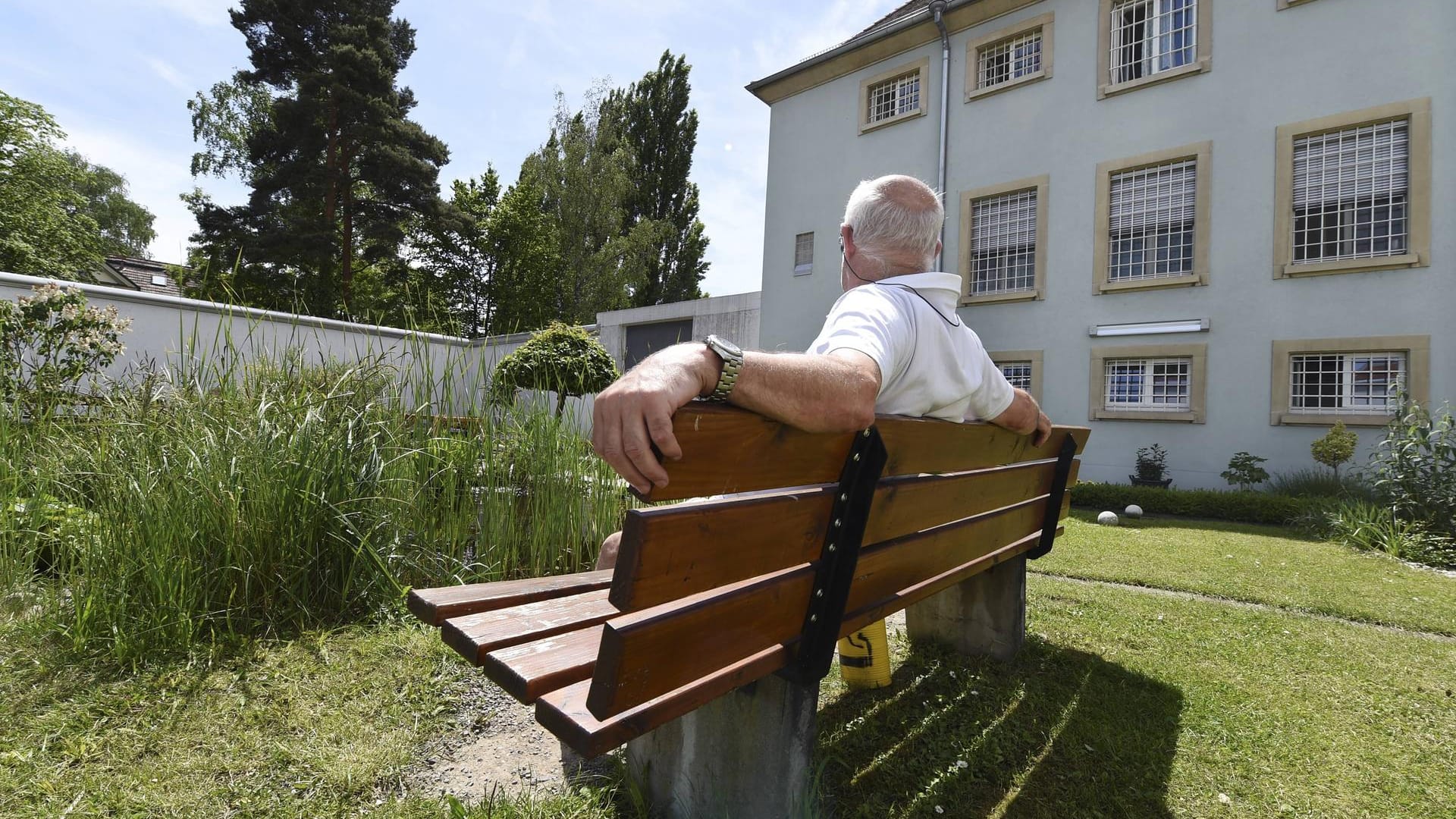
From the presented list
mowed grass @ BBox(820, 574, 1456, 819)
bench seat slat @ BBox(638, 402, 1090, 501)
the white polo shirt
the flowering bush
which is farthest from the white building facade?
the flowering bush

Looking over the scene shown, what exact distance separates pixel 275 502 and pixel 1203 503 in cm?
978

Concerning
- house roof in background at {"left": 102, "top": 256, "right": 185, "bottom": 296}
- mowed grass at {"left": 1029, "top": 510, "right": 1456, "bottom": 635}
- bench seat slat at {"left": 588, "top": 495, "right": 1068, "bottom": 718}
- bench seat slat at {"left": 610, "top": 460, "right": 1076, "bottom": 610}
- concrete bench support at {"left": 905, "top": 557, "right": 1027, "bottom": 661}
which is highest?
house roof in background at {"left": 102, "top": 256, "right": 185, "bottom": 296}

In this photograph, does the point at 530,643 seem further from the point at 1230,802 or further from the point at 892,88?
the point at 892,88

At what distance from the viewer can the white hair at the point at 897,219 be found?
1.84 metres

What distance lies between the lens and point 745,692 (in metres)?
1.43

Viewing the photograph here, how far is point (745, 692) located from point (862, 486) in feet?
1.68

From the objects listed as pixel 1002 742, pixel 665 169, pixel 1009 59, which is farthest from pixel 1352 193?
pixel 665 169

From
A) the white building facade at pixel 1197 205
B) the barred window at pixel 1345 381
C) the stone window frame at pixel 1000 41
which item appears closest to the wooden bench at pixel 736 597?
the white building facade at pixel 1197 205

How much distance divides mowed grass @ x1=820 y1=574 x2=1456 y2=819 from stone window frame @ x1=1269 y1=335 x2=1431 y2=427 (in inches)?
320

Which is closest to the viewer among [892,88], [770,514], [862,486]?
[770,514]

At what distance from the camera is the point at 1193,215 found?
435 inches

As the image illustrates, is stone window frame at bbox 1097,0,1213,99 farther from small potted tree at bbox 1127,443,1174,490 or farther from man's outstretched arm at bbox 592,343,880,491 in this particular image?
man's outstretched arm at bbox 592,343,880,491

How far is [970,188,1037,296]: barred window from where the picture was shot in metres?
12.8

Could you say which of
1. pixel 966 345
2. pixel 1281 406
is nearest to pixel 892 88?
pixel 1281 406
